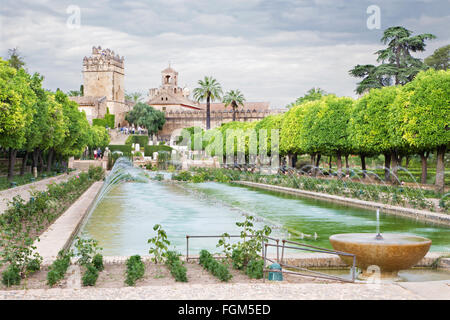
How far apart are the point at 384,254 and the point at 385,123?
1924 centimetres

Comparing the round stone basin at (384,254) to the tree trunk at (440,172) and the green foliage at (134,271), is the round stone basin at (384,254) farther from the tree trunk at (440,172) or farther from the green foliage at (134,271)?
the tree trunk at (440,172)

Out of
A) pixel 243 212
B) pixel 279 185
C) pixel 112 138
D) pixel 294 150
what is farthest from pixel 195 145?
pixel 243 212

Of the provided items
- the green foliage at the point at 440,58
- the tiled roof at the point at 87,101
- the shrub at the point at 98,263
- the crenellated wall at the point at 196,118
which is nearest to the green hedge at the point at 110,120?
the tiled roof at the point at 87,101

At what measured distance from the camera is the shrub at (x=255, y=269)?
6363 millimetres

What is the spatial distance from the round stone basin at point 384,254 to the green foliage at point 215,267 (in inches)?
65.0

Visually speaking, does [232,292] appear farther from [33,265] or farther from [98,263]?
[33,265]

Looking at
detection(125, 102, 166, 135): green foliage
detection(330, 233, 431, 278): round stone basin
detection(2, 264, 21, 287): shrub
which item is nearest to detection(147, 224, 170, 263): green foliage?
detection(2, 264, 21, 287): shrub

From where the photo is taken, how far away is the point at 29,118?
21.6m

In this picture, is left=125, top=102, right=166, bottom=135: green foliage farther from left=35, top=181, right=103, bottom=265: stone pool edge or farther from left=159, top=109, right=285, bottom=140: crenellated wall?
left=35, top=181, right=103, bottom=265: stone pool edge

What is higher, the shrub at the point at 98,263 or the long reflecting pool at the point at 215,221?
the shrub at the point at 98,263

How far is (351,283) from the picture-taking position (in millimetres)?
5914

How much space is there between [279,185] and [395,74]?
1641 centimetres

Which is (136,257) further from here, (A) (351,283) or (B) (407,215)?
(B) (407,215)

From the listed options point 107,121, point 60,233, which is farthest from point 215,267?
point 107,121
